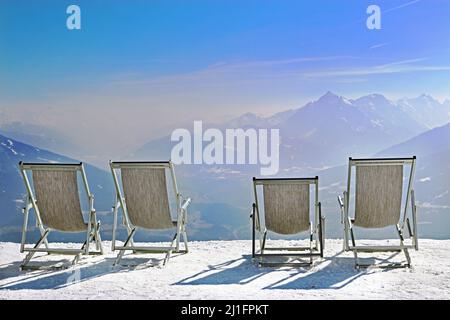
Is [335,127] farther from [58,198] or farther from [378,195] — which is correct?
[58,198]

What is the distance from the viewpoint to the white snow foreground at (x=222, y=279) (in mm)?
3982

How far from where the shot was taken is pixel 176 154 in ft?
44.2

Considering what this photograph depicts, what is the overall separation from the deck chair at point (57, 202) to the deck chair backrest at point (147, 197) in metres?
0.29

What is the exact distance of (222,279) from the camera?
174 inches

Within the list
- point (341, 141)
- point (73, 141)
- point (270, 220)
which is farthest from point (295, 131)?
point (270, 220)

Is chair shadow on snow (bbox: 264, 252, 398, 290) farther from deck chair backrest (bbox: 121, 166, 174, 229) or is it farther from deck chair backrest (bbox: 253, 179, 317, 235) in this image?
deck chair backrest (bbox: 121, 166, 174, 229)

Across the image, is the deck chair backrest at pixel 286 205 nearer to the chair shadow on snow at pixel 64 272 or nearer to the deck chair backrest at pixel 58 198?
the chair shadow on snow at pixel 64 272

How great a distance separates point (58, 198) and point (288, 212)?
169 centimetres

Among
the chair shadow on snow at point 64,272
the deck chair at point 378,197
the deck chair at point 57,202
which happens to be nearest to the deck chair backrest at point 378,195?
the deck chair at point 378,197

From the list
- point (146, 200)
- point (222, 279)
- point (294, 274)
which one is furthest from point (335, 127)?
point (222, 279)

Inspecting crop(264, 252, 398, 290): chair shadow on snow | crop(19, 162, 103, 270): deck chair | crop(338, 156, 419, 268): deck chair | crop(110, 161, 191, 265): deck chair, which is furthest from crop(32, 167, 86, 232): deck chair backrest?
crop(338, 156, 419, 268): deck chair
